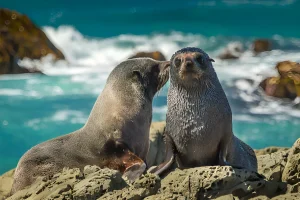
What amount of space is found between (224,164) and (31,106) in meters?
11.9

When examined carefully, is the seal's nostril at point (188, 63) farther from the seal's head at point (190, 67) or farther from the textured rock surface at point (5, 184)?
the textured rock surface at point (5, 184)

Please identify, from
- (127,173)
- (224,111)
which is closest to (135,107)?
(127,173)

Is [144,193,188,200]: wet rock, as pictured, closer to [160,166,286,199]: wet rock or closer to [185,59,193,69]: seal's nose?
[160,166,286,199]: wet rock

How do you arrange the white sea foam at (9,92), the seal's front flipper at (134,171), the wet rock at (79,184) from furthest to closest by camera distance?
the white sea foam at (9,92), the seal's front flipper at (134,171), the wet rock at (79,184)

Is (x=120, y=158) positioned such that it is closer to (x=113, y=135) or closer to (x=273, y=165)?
(x=113, y=135)

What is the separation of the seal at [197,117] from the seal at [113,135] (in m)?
1.09

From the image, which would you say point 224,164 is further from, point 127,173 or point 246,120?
point 246,120

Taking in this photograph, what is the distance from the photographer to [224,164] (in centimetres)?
416

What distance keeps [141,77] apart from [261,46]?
1315 cm

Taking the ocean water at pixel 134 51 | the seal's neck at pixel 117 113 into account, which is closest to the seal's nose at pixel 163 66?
the seal's neck at pixel 117 113

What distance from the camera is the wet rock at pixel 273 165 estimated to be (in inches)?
171

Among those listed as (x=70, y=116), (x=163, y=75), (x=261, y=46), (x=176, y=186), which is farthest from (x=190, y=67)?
(x=261, y=46)

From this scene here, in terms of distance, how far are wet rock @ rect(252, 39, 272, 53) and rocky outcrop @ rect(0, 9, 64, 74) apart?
609 cm

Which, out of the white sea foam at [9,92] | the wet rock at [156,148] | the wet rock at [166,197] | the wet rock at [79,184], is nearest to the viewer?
the wet rock at [166,197]
